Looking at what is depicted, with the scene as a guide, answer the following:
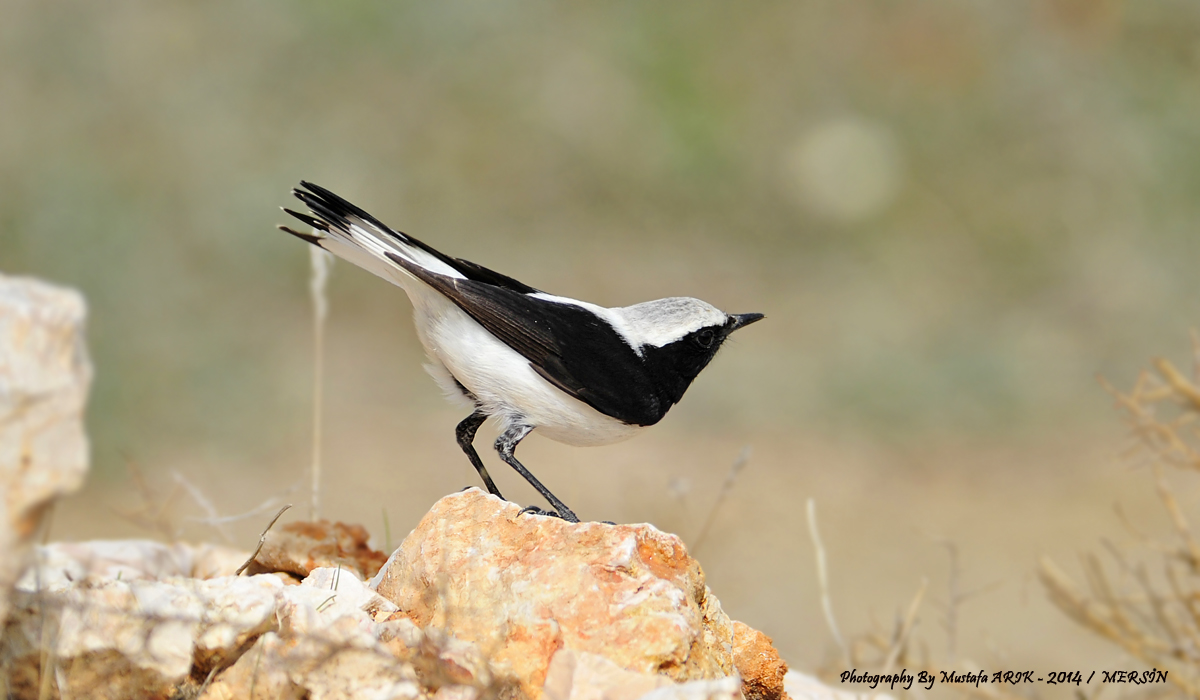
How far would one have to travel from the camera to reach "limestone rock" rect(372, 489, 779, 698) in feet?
7.45

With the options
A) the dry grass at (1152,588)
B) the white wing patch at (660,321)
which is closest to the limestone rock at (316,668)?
the white wing patch at (660,321)

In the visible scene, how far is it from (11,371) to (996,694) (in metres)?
3.33

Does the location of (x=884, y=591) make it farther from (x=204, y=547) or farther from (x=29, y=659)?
(x=29, y=659)

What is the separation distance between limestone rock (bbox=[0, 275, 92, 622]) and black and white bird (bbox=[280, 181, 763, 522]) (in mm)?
1737

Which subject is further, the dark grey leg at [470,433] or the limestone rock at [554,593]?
the dark grey leg at [470,433]

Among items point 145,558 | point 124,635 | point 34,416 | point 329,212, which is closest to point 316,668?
point 124,635

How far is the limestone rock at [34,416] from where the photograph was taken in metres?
1.66

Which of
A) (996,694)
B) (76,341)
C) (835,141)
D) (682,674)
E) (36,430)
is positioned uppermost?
(835,141)

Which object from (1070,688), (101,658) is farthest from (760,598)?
(101,658)

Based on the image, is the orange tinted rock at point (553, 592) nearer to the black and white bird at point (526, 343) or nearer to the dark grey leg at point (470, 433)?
the black and white bird at point (526, 343)

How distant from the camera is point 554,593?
2389 mm

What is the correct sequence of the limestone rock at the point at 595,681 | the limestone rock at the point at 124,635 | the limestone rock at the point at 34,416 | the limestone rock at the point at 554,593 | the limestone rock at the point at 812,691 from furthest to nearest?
1. the limestone rock at the point at 812,691
2. the limestone rock at the point at 554,593
3. the limestone rock at the point at 595,681
4. the limestone rock at the point at 124,635
5. the limestone rock at the point at 34,416

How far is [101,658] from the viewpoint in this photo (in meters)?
2.06

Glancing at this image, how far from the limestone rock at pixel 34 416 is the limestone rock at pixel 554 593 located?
2.59ft
